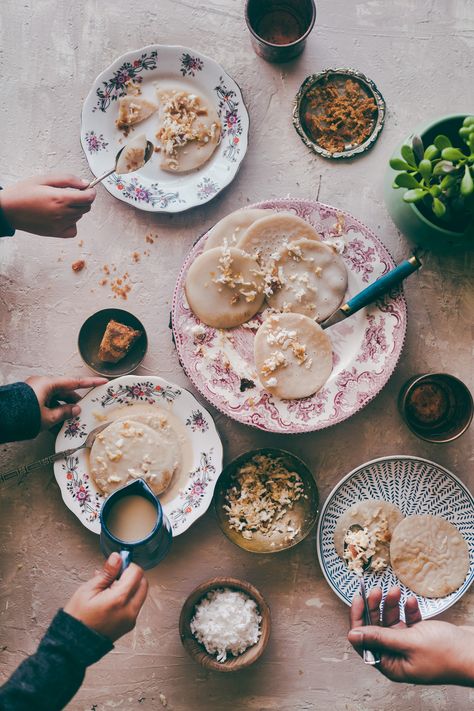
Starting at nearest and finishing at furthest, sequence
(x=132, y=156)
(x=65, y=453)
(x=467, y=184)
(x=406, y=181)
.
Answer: (x=467, y=184) → (x=406, y=181) → (x=65, y=453) → (x=132, y=156)

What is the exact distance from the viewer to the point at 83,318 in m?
2.10

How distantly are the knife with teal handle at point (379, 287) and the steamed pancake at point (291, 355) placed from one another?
0.34 ft

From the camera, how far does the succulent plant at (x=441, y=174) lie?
166cm

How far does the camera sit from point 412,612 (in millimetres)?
1771

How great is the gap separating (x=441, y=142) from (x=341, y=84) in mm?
546

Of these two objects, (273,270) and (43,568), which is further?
(43,568)

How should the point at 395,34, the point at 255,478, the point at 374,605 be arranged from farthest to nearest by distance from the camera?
the point at 395,34 → the point at 255,478 → the point at 374,605

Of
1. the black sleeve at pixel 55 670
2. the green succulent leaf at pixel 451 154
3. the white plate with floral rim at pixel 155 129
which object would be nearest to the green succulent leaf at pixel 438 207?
the green succulent leaf at pixel 451 154

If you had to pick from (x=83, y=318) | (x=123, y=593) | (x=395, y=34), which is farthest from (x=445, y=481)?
(x=395, y=34)

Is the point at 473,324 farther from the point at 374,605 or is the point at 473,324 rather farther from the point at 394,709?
the point at 394,709

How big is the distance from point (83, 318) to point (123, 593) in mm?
891

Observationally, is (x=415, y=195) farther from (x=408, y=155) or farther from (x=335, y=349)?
(x=335, y=349)

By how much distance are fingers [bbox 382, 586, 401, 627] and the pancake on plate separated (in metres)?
0.19

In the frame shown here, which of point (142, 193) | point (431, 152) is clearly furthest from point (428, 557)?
point (142, 193)
